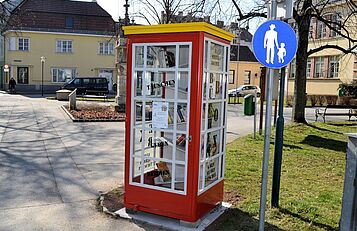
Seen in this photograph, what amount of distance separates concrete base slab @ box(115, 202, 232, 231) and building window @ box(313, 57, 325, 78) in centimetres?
3446

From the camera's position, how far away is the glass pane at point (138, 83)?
5039 millimetres

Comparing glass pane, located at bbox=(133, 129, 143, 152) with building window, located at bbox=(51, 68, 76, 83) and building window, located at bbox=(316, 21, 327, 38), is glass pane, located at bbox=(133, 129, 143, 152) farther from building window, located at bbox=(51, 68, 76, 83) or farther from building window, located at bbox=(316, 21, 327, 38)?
building window, located at bbox=(51, 68, 76, 83)

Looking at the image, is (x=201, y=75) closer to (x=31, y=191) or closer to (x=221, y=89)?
(x=221, y=89)

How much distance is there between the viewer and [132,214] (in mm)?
5160

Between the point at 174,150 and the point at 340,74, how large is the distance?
108ft

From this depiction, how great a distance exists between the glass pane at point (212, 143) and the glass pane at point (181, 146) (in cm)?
37

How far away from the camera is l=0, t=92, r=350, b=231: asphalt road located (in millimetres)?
4921

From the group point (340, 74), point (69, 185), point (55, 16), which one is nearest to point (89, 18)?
point (55, 16)

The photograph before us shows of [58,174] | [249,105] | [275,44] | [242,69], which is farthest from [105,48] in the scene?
[275,44]

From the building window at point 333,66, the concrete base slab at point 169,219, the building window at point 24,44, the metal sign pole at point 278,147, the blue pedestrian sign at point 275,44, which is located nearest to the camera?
the blue pedestrian sign at point 275,44

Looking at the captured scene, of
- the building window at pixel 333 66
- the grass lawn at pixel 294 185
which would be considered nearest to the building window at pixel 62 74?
the building window at pixel 333 66

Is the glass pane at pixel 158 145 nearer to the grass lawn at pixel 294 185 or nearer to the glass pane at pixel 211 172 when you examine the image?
the glass pane at pixel 211 172

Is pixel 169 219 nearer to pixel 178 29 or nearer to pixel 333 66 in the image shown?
pixel 178 29

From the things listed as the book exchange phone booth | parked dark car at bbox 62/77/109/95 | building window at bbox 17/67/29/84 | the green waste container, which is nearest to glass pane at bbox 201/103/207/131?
the book exchange phone booth
